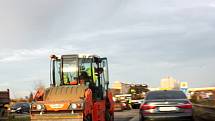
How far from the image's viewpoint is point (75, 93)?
682 inches

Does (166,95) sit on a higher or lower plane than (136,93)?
lower

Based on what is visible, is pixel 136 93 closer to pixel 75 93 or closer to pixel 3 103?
pixel 3 103

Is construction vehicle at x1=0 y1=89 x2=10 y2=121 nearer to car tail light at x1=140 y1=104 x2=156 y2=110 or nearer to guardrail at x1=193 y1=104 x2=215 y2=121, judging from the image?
guardrail at x1=193 y1=104 x2=215 y2=121

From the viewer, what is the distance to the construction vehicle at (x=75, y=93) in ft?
54.1

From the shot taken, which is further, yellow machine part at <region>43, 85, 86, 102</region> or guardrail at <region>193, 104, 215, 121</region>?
guardrail at <region>193, 104, 215, 121</region>

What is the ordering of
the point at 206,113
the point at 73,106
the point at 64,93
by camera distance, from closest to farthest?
the point at 73,106
the point at 64,93
the point at 206,113

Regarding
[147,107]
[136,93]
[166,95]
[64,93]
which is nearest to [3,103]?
[64,93]

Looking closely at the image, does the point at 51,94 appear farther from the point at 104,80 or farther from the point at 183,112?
the point at 183,112

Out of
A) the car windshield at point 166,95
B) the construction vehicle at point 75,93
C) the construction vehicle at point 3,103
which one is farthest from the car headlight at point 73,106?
the construction vehicle at point 3,103

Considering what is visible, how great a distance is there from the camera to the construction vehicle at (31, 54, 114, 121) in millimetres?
16500

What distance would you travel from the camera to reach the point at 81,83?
59.7 feet

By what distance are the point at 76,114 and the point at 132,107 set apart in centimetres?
4072

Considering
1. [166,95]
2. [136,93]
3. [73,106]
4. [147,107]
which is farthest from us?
[136,93]

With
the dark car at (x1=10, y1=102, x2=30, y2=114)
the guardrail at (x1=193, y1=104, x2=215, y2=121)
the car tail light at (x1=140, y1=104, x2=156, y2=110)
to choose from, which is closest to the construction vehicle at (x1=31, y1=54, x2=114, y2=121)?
the car tail light at (x1=140, y1=104, x2=156, y2=110)
